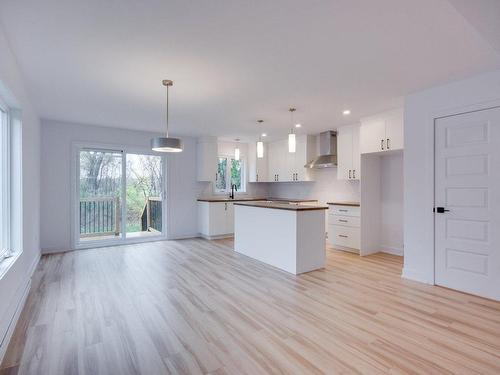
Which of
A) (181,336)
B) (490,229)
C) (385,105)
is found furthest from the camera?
(385,105)

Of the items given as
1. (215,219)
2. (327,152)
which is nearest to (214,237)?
(215,219)

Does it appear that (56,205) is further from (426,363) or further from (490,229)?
(490,229)

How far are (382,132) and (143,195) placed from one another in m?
4.96

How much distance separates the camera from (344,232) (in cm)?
519

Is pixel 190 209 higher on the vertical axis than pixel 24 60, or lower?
lower

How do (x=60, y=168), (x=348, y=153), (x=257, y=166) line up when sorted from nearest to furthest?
1. (x=60, y=168)
2. (x=348, y=153)
3. (x=257, y=166)

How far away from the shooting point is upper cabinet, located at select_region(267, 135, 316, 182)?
6309mm

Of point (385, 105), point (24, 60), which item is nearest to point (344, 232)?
point (385, 105)

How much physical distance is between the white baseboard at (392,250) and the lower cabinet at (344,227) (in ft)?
1.88

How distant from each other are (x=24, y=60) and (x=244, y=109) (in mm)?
2685

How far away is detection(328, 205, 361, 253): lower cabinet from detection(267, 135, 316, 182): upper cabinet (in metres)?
1.27

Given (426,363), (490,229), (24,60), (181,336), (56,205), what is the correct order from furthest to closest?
(56,205), (490,229), (24,60), (181,336), (426,363)

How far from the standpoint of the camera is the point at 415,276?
3559 millimetres

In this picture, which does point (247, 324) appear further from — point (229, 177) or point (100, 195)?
point (229, 177)
